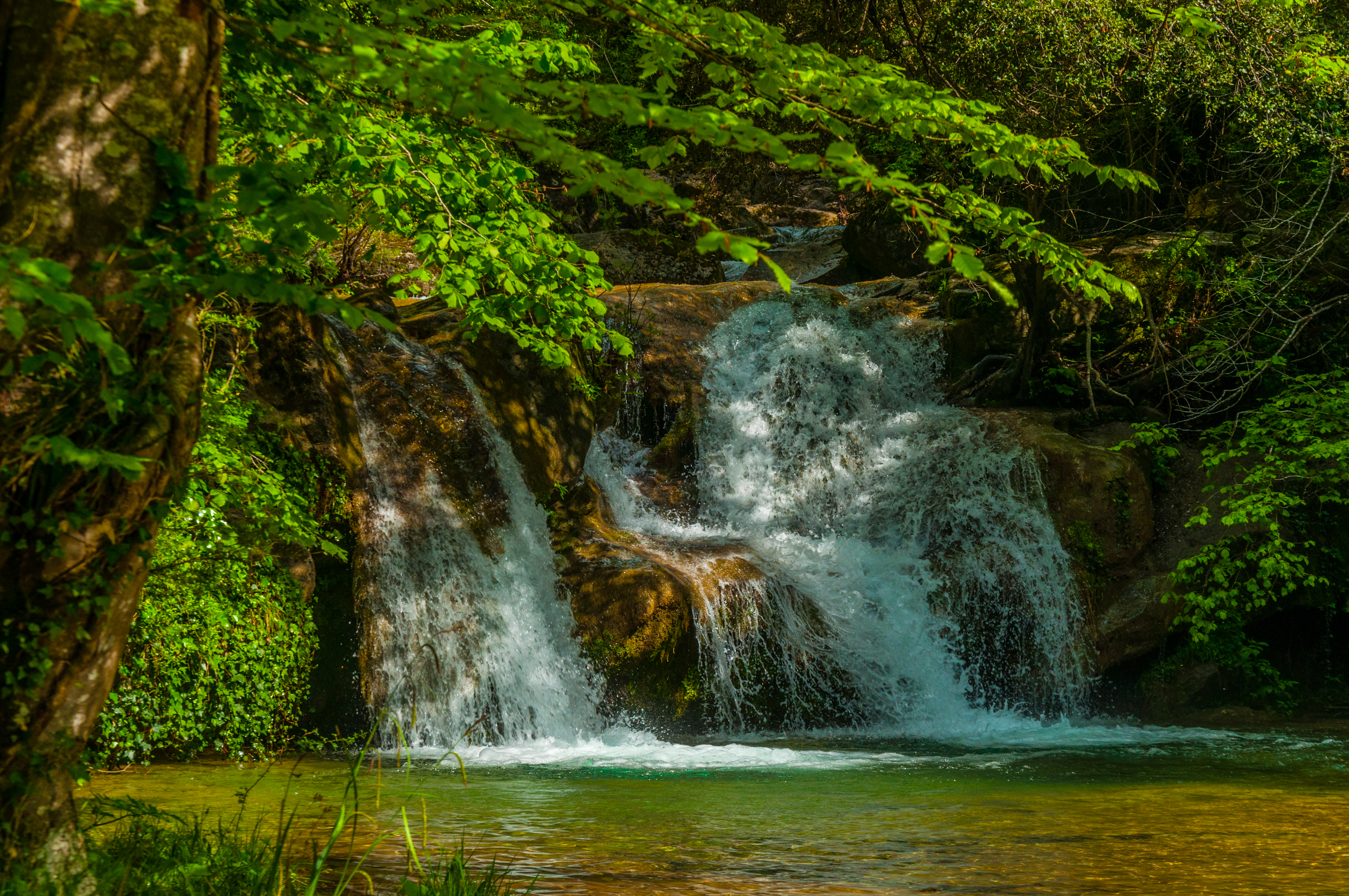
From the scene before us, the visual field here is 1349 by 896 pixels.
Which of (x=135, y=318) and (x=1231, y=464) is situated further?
Answer: (x=1231, y=464)

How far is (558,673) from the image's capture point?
10.8m

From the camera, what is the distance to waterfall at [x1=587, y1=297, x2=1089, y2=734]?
37.0 feet

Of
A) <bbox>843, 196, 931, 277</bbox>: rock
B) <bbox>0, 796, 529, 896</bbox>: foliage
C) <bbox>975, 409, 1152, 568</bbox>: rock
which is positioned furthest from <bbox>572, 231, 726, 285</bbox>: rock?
<bbox>0, 796, 529, 896</bbox>: foliage

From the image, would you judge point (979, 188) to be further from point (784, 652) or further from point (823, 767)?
point (823, 767)

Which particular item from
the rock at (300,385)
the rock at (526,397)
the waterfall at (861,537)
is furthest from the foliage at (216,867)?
the rock at (526,397)

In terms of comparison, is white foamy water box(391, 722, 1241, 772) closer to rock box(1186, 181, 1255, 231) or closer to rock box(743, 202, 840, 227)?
rock box(1186, 181, 1255, 231)

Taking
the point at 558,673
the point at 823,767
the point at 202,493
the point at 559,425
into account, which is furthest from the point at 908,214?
the point at 559,425

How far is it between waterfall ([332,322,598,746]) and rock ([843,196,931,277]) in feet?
29.3

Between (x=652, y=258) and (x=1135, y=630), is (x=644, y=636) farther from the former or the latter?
(x=652, y=258)

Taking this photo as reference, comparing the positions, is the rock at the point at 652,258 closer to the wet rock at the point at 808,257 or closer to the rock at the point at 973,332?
the wet rock at the point at 808,257

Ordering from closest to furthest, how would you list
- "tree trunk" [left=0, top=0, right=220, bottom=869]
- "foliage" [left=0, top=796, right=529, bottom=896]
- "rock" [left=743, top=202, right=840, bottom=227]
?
"tree trunk" [left=0, top=0, right=220, bottom=869], "foliage" [left=0, top=796, right=529, bottom=896], "rock" [left=743, top=202, right=840, bottom=227]

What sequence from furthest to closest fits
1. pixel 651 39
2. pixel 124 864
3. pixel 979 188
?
1. pixel 979 188
2. pixel 651 39
3. pixel 124 864

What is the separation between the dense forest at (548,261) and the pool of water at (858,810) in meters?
1.13

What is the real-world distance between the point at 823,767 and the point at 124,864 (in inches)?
239
